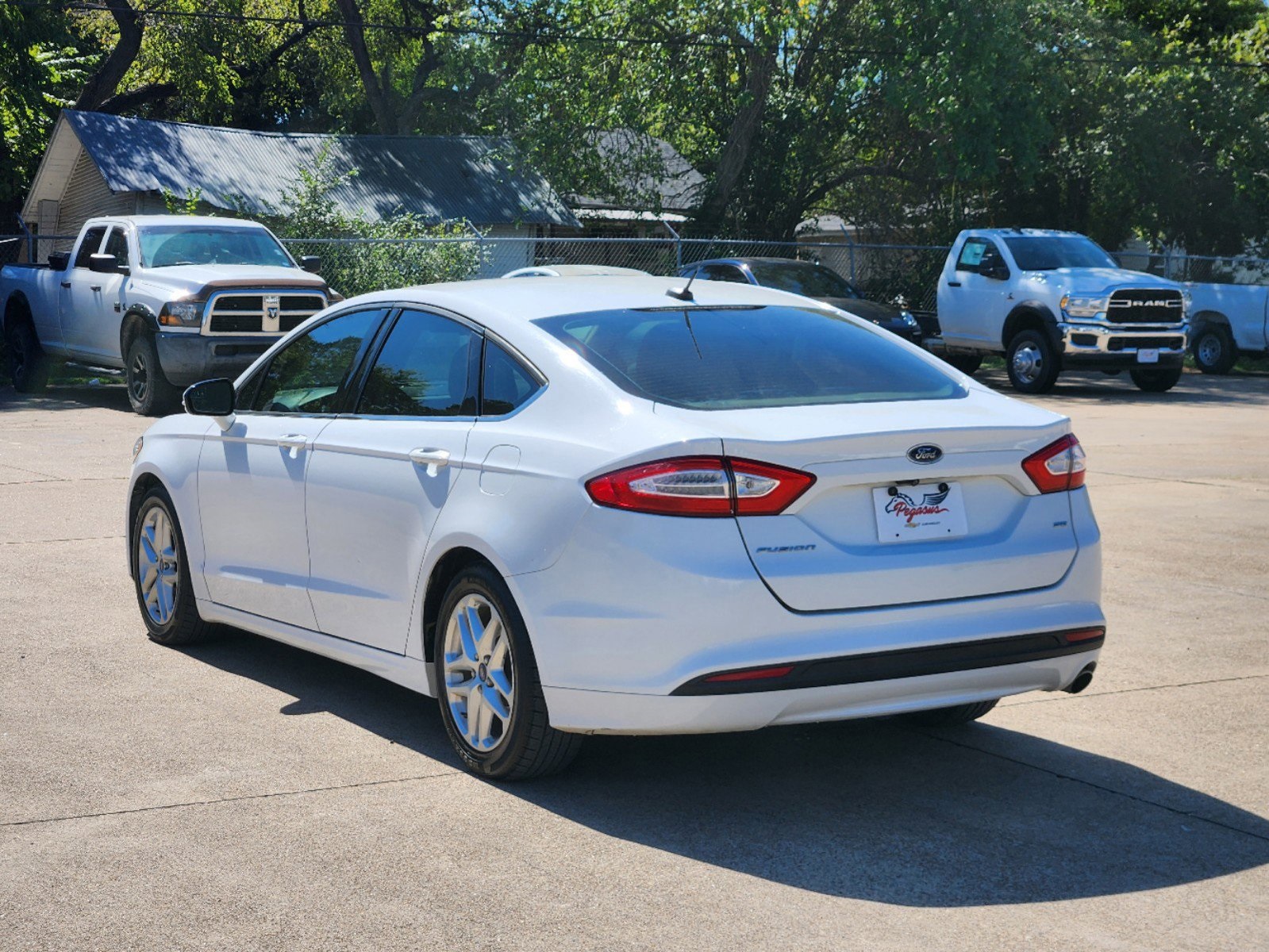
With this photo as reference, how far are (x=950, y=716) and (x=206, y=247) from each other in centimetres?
1507

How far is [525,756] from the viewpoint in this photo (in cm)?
499

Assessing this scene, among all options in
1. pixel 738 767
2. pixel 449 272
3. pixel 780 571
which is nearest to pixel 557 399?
pixel 780 571

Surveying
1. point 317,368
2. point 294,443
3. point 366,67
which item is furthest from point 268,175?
point 294,443

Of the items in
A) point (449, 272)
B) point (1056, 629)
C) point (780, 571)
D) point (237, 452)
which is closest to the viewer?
point (780, 571)

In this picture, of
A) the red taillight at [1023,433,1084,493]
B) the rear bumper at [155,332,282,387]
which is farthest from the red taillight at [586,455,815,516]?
the rear bumper at [155,332,282,387]

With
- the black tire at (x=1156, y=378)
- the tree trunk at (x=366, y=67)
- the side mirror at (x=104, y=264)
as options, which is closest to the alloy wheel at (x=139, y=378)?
the side mirror at (x=104, y=264)

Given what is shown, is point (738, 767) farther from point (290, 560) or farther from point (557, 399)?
point (290, 560)

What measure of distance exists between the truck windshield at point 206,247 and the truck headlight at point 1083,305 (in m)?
10.3

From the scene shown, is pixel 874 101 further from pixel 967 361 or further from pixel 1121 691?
pixel 1121 691

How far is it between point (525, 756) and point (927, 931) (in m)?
1.51

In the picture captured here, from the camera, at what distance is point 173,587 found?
278 inches

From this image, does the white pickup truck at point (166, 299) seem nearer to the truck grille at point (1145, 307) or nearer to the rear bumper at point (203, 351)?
the rear bumper at point (203, 351)

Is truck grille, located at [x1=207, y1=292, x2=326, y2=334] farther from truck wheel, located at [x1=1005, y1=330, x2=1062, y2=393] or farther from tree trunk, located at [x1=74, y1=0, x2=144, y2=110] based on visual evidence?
tree trunk, located at [x1=74, y1=0, x2=144, y2=110]

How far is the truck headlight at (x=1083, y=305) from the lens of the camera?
2202 centimetres
